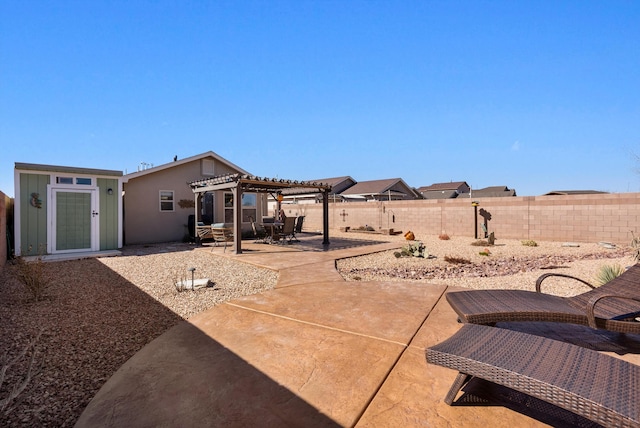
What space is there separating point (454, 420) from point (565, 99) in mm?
17669

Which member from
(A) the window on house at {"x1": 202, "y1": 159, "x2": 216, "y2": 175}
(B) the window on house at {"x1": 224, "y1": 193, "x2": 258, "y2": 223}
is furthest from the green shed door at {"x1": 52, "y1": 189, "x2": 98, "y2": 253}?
(B) the window on house at {"x1": 224, "y1": 193, "x2": 258, "y2": 223}

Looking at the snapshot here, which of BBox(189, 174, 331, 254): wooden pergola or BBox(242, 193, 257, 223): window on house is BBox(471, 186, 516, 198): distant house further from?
BBox(189, 174, 331, 254): wooden pergola

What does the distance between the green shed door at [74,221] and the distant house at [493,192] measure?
36.5 metres

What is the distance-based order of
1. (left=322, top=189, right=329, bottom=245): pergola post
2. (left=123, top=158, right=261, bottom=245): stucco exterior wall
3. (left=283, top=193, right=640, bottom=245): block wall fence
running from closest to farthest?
(left=283, top=193, right=640, bottom=245): block wall fence, (left=322, top=189, right=329, bottom=245): pergola post, (left=123, top=158, right=261, bottom=245): stucco exterior wall

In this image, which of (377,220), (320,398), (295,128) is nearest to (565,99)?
(377,220)

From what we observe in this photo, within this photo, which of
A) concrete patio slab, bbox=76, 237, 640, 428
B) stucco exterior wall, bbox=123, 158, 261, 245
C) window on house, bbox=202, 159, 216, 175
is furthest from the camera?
window on house, bbox=202, 159, 216, 175

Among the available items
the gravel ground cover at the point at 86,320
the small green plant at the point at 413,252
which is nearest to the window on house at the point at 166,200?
the gravel ground cover at the point at 86,320

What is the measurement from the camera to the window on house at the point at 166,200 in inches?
516

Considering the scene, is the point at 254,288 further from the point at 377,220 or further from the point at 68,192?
the point at 377,220

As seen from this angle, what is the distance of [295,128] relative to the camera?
832 inches

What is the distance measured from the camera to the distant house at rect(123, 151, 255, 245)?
12305 mm

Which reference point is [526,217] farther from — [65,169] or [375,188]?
[375,188]

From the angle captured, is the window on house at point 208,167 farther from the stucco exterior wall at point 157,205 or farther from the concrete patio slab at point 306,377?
the concrete patio slab at point 306,377

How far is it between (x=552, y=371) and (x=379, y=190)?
1231 inches
